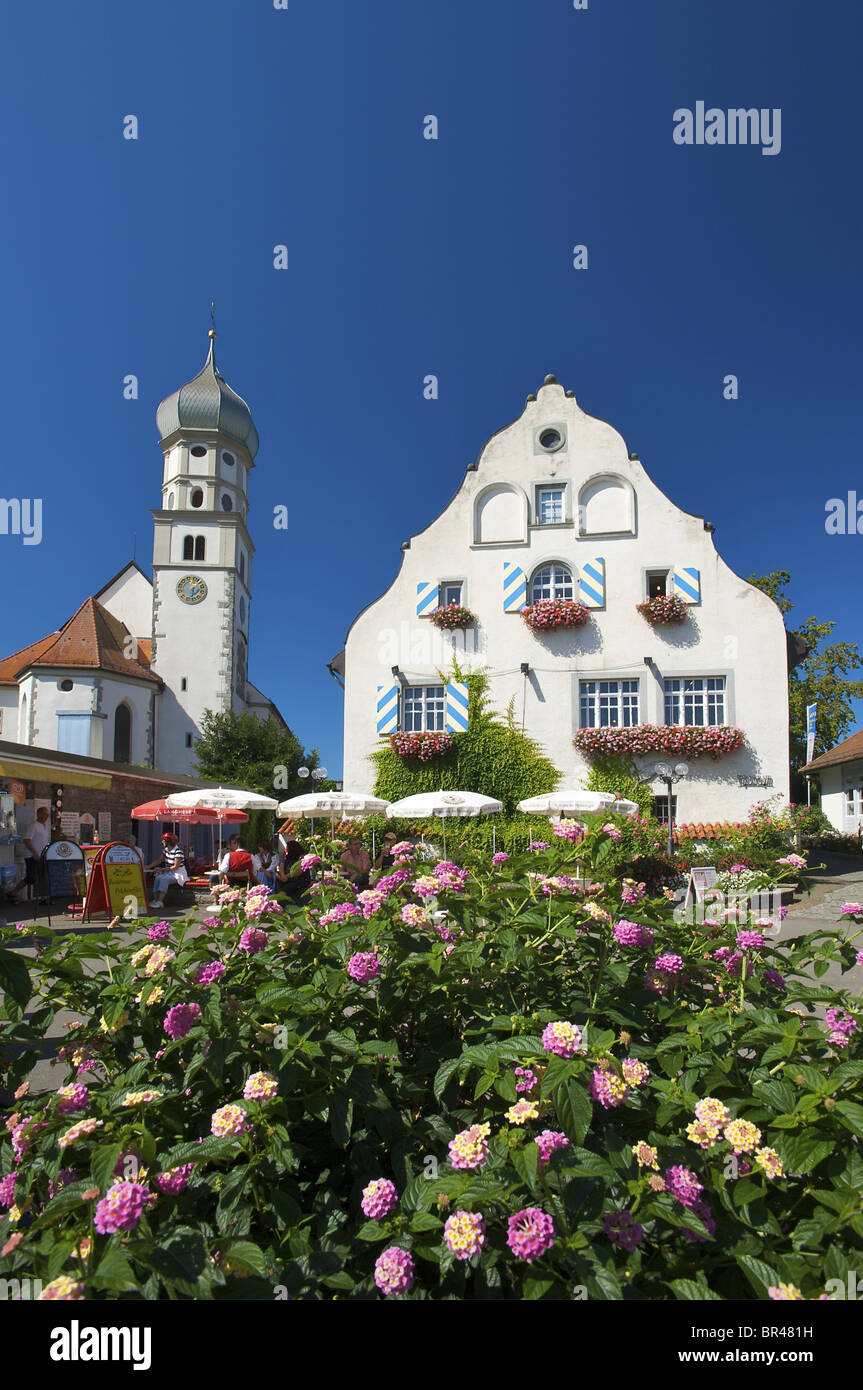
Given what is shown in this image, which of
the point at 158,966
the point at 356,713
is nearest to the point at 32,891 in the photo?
the point at 356,713

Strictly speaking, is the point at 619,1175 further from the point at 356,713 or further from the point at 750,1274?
the point at 356,713

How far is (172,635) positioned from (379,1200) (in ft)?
141

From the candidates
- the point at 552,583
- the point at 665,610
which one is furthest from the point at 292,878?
the point at 665,610

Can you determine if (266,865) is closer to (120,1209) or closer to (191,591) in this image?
(120,1209)

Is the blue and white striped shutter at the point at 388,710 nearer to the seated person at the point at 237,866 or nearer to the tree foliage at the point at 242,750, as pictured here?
the seated person at the point at 237,866

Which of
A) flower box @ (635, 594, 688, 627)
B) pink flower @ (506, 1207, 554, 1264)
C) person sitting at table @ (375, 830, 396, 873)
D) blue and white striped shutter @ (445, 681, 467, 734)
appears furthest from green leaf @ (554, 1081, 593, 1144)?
flower box @ (635, 594, 688, 627)

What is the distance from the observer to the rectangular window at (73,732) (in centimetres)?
3556

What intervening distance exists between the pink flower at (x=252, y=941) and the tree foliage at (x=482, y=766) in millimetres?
17028

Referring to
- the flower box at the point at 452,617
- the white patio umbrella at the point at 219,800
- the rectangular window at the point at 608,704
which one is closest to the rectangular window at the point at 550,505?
the flower box at the point at 452,617

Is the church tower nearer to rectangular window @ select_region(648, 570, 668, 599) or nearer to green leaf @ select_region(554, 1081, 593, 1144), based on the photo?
rectangular window @ select_region(648, 570, 668, 599)

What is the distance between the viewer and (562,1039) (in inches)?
68.9
